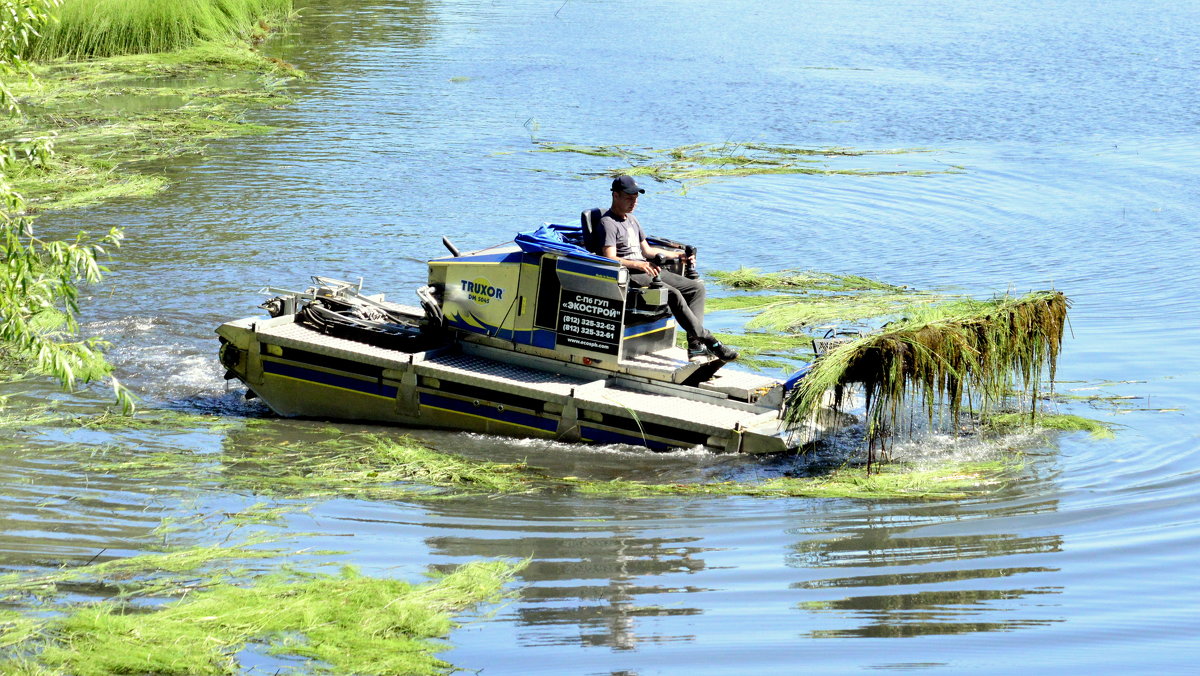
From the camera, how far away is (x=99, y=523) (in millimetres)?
9094

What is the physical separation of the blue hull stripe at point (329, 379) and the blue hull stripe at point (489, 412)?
0.43 meters

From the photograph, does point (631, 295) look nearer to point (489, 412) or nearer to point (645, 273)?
point (645, 273)

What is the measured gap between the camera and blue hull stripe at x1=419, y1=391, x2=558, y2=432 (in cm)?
1155

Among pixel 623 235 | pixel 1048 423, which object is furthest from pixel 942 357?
pixel 623 235

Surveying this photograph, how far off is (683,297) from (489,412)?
82.4 inches

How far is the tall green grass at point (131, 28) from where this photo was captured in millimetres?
29969

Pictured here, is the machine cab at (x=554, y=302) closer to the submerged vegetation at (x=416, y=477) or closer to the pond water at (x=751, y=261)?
the pond water at (x=751, y=261)

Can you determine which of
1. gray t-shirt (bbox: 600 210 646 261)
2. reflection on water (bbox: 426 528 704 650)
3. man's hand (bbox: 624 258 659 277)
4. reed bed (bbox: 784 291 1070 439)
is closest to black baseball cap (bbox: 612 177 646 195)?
gray t-shirt (bbox: 600 210 646 261)

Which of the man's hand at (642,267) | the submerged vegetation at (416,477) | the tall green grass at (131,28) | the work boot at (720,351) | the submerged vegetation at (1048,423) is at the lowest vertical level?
the submerged vegetation at (416,477)

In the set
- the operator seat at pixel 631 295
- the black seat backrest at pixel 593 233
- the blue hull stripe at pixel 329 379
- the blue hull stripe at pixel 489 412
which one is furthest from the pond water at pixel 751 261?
the black seat backrest at pixel 593 233

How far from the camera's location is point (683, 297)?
11.8m

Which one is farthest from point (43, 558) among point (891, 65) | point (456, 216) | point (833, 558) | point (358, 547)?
point (891, 65)

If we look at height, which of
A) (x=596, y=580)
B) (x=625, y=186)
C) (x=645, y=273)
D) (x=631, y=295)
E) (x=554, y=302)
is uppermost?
(x=625, y=186)

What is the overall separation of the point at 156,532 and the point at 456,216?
40.8 ft
